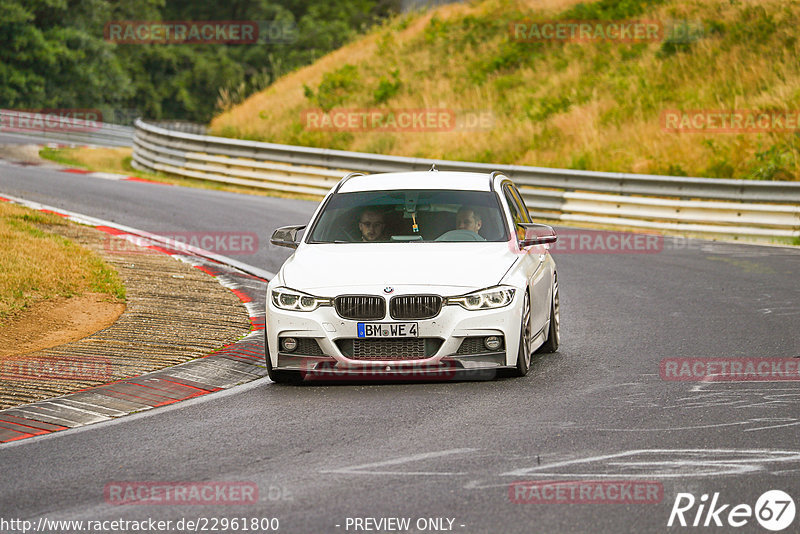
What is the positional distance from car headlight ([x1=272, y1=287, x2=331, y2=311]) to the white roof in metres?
1.72

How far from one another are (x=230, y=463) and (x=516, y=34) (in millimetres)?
30369

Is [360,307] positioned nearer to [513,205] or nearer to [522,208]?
[513,205]

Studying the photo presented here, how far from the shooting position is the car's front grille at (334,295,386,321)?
8.91m

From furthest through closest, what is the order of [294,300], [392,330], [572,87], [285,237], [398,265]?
[572,87]
[285,237]
[398,265]
[294,300]
[392,330]

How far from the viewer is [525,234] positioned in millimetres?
10023

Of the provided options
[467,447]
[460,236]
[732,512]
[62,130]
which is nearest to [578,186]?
[460,236]

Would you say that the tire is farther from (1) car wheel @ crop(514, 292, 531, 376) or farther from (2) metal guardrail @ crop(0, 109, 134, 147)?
(2) metal guardrail @ crop(0, 109, 134, 147)

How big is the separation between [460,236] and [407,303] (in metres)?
1.37

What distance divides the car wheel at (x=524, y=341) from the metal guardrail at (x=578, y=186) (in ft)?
37.4

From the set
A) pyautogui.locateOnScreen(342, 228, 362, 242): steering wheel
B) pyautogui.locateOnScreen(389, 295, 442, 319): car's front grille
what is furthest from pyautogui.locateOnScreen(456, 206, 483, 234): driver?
pyautogui.locateOnScreen(389, 295, 442, 319): car's front grille

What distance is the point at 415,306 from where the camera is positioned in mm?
8930

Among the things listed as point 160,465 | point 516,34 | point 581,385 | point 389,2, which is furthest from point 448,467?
point 389,2

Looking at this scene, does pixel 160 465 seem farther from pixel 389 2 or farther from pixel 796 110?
pixel 389 2

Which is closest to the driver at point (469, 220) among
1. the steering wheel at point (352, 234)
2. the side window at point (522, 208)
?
the steering wheel at point (352, 234)
